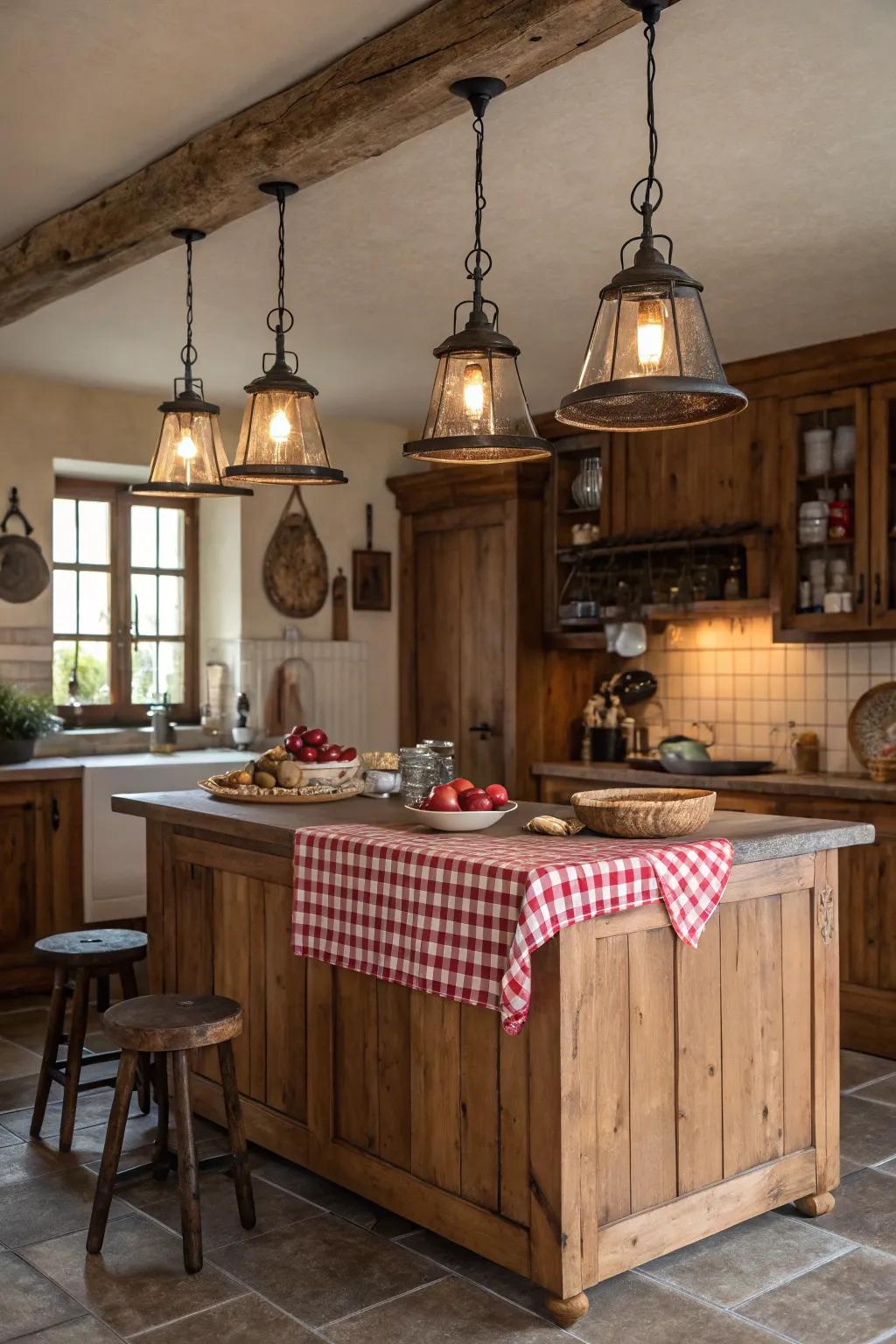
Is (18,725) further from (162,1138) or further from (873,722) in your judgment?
(873,722)

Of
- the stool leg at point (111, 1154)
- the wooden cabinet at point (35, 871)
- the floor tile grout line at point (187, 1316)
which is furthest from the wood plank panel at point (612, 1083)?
the wooden cabinet at point (35, 871)

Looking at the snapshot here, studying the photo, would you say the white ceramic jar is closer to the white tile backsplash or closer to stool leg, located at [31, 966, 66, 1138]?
the white tile backsplash

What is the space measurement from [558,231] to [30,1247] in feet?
10.4

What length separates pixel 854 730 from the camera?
5.39 m

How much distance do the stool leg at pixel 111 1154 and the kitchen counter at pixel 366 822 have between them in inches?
26.5

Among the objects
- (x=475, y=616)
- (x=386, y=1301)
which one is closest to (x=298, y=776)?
(x=386, y=1301)

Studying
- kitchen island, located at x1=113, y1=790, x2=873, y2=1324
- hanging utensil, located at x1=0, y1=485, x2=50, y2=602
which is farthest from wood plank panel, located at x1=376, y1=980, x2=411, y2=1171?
hanging utensil, located at x1=0, y1=485, x2=50, y2=602

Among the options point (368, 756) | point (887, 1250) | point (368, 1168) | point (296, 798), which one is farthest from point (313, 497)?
point (887, 1250)

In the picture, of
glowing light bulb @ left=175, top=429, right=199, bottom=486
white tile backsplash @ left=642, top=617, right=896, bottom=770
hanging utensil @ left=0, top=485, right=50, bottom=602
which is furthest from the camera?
hanging utensil @ left=0, top=485, right=50, bottom=602

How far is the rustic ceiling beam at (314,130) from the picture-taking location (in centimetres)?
256

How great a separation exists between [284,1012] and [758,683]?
3.19m

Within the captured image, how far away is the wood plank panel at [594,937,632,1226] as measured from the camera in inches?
108

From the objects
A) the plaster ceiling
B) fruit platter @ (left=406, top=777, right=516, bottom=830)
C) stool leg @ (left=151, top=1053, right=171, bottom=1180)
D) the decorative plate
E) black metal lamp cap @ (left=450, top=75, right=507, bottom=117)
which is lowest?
stool leg @ (left=151, top=1053, right=171, bottom=1180)

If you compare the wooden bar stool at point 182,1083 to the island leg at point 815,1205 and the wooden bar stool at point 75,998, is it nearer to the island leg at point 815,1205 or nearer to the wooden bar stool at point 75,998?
the wooden bar stool at point 75,998
